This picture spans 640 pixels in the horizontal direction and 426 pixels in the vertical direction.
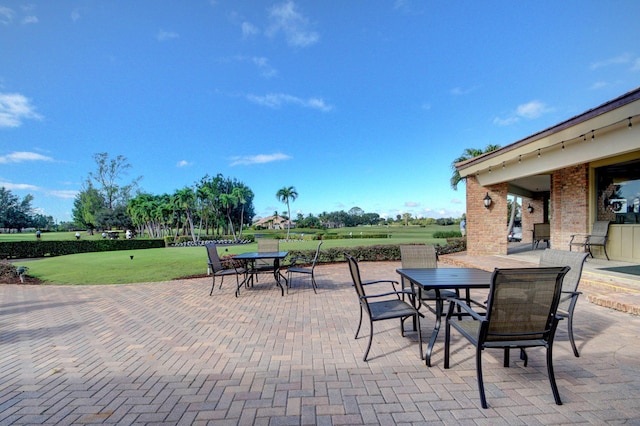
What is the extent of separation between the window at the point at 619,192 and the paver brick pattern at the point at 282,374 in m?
5.14

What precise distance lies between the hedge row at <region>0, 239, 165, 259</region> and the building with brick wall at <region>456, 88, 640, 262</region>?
2535cm

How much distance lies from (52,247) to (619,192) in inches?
1172

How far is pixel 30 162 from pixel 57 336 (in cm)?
5717

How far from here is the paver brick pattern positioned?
2.00m

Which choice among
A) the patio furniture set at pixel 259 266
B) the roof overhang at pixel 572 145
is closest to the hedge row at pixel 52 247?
the patio furniture set at pixel 259 266

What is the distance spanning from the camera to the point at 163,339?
3613 mm

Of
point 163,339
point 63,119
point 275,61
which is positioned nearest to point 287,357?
point 163,339

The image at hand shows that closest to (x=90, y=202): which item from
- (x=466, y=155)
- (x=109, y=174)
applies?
(x=109, y=174)

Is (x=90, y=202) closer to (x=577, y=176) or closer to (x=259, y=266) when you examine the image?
(x=259, y=266)

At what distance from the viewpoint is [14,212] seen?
5250 cm

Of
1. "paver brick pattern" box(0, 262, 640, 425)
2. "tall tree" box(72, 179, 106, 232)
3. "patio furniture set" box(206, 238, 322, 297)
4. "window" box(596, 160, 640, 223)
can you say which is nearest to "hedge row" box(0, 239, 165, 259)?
"patio furniture set" box(206, 238, 322, 297)

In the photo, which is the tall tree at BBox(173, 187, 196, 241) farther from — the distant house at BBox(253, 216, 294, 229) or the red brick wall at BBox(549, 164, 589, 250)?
the distant house at BBox(253, 216, 294, 229)

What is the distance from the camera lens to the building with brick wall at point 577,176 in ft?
18.8

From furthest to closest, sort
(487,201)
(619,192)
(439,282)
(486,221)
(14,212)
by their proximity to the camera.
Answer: (14,212) → (486,221) → (487,201) → (619,192) → (439,282)
